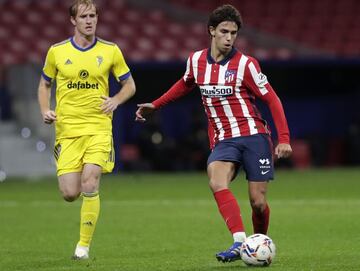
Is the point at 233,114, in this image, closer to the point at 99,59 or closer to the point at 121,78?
the point at 121,78

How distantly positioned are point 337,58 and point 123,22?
5.39m

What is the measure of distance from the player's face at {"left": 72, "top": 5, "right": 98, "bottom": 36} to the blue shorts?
1.56m

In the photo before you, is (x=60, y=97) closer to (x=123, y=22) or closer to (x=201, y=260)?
(x=201, y=260)

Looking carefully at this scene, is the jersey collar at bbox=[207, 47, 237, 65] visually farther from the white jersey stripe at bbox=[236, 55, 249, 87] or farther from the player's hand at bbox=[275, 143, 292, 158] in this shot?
the player's hand at bbox=[275, 143, 292, 158]

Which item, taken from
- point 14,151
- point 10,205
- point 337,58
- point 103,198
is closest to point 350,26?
point 337,58

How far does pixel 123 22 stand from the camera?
26.1 meters

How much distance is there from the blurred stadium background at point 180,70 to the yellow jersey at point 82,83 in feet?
42.1

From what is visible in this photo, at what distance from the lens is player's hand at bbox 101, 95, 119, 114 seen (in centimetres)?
947

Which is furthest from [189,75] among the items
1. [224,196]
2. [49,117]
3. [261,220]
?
[261,220]

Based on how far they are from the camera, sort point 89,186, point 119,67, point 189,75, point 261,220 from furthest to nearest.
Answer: point 119,67 < point 89,186 < point 189,75 < point 261,220

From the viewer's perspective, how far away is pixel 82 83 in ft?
31.4

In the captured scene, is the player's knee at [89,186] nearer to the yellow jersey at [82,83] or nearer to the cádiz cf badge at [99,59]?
the yellow jersey at [82,83]

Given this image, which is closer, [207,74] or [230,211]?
[230,211]

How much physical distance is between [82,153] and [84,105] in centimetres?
42
